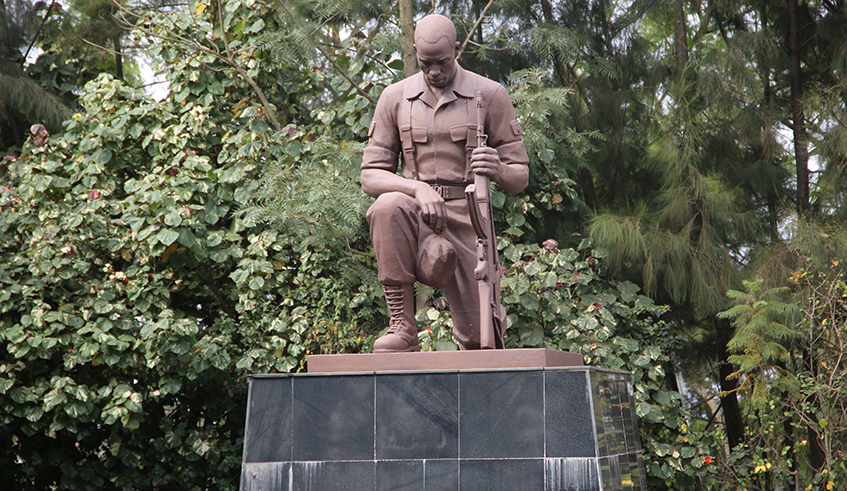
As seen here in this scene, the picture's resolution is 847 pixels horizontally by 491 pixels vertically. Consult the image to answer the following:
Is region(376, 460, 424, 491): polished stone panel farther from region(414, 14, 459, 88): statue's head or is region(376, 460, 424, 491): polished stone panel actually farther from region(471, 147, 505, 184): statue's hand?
region(414, 14, 459, 88): statue's head

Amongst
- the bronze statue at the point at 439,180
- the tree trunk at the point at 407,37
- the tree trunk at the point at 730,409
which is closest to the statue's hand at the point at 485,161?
the bronze statue at the point at 439,180

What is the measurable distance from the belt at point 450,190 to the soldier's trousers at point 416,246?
0.02m

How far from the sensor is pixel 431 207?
4.09 metres

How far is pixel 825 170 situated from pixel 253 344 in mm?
4757

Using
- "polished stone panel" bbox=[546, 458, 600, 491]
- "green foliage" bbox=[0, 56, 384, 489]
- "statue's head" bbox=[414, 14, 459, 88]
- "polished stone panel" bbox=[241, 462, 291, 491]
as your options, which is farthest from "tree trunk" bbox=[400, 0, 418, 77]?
"polished stone panel" bbox=[546, 458, 600, 491]

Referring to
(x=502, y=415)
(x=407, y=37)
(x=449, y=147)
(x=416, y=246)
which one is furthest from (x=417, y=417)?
(x=407, y=37)

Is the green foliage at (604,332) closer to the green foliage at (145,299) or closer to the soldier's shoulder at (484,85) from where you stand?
the green foliage at (145,299)

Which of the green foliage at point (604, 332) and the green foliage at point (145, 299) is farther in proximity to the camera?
the green foliage at point (604, 332)

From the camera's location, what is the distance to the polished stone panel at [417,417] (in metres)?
3.70

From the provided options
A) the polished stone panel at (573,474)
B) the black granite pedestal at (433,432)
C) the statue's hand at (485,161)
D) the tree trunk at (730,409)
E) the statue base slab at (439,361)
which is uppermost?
the statue's hand at (485,161)

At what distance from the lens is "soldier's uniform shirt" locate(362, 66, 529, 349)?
4227 millimetres

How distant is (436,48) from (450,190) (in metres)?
0.69

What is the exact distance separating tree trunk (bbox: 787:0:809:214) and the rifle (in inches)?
151

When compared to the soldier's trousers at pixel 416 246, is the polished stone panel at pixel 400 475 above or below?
below
